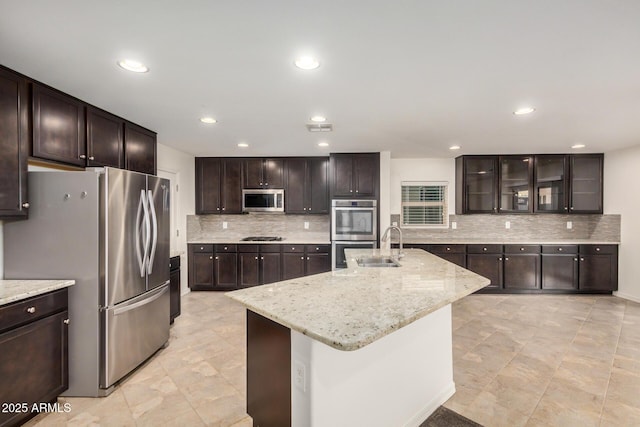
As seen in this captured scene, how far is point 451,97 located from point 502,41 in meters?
0.82

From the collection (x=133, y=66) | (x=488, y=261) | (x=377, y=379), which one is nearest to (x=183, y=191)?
(x=133, y=66)

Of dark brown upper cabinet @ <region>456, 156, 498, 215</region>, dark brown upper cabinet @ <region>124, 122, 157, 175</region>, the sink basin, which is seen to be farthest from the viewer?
dark brown upper cabinet @ <region>456, 156, 498, 215</region>

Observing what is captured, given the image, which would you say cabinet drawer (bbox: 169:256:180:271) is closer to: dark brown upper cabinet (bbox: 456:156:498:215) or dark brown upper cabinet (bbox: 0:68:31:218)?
dark brown upper cabinet (bbox: 0:68:31:218)

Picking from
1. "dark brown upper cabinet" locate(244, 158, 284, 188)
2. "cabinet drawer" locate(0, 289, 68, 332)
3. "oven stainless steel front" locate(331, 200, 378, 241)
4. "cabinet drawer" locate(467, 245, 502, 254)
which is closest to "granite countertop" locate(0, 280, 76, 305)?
"cabinet drawer" locate(0, 289, 68, 332)

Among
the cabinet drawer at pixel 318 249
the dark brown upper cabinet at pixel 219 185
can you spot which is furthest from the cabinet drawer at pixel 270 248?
the dark brown upper cabinet at pixel 219 185

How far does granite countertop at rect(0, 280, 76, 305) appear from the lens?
1.79 m

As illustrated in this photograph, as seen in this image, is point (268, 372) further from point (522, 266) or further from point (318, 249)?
point (522, 266)

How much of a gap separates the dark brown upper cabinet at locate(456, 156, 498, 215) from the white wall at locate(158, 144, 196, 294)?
475cm

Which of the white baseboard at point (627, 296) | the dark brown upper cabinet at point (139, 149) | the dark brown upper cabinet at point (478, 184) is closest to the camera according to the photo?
the dark brown upper cabinet at point (139, 149)

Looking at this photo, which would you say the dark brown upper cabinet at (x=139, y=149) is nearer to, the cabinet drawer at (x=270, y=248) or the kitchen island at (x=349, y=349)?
the cabinet drawer at (x=270, y=248)

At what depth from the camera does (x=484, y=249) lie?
478 centimetres

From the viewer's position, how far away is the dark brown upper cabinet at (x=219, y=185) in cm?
516

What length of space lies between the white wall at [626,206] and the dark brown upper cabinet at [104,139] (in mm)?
6931

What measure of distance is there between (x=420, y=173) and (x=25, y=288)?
5.27m
